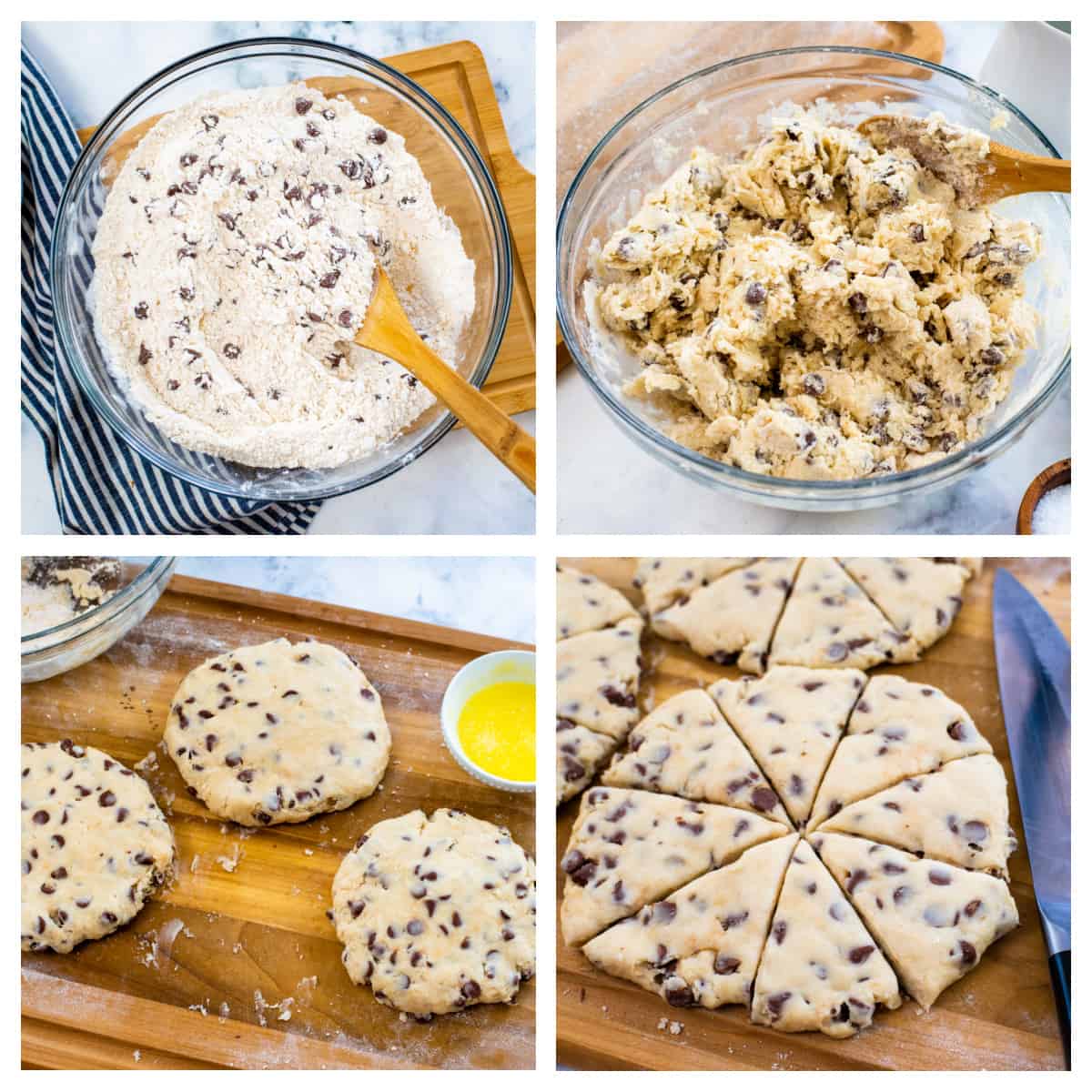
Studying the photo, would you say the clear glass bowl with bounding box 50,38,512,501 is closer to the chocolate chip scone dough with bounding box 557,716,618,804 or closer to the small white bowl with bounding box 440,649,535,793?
the small white bowl with bounding box 440,649,535,793

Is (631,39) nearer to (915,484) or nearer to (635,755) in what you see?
(915,484)

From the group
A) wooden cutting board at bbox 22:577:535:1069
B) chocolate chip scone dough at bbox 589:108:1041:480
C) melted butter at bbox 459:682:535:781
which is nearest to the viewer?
chocolate chip scone dough at bbox 589:108:1041:480

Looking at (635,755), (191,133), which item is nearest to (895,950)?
(635,755)

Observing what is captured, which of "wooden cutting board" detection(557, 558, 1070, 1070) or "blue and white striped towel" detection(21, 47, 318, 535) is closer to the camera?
"wooden cutting board" detection(557, 558, 1070, 1070)

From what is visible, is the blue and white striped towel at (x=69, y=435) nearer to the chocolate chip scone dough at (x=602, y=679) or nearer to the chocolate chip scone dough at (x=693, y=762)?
the chocolate chip scone dough at (x=602, y=679)

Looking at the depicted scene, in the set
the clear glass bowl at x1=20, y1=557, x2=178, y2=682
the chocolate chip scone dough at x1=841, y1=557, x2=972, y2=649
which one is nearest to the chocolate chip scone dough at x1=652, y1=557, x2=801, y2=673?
the chocolate chip scone dough at x1=841, y1=557, x2=972, y2=649

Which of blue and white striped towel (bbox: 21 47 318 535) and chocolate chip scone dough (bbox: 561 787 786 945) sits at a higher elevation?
blue and white striped towel (bbox: 21 47 318 535)
